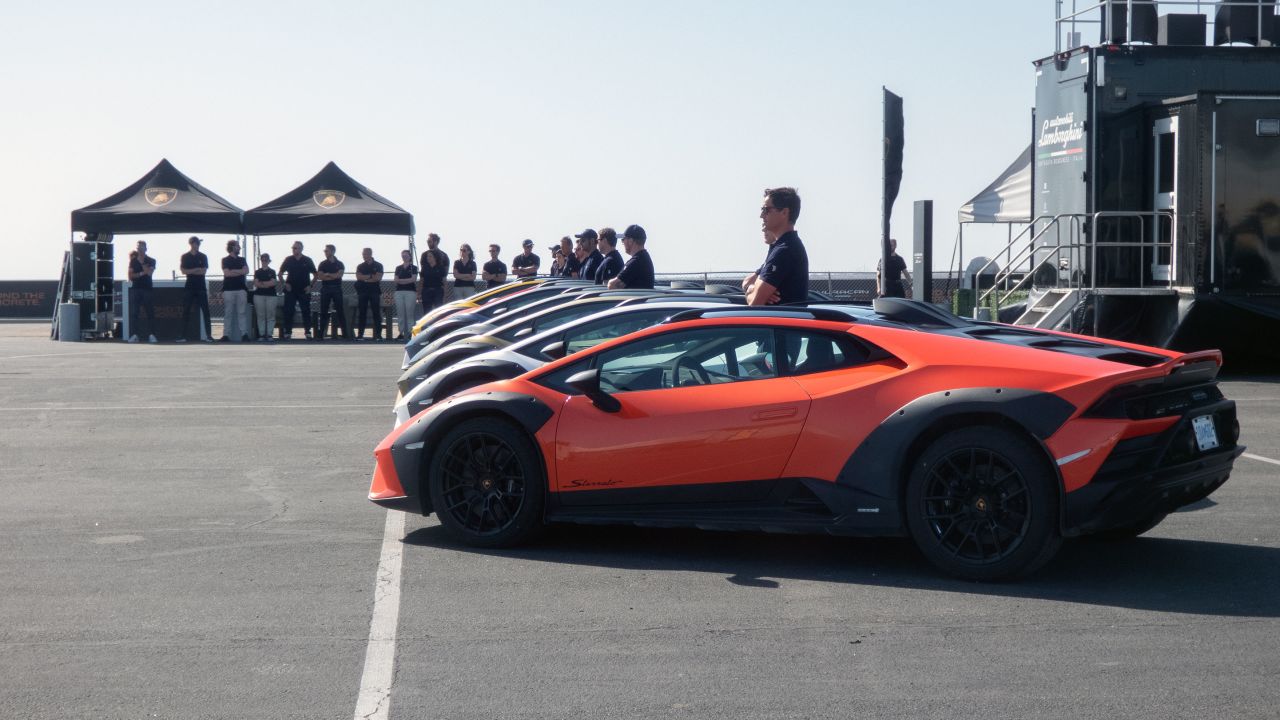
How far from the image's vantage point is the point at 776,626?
18.3ft

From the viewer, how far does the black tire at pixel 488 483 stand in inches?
276

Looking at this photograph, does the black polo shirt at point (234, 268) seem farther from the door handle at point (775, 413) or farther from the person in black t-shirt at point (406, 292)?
the door handle at point (775, 413)

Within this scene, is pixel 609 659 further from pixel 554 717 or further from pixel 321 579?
pixel 321 579

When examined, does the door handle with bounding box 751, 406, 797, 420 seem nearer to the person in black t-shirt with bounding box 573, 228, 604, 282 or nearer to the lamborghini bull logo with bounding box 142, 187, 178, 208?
the person in black t-shirt with bounding box 573, 228, 604, 282

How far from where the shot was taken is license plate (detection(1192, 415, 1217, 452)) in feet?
20.5

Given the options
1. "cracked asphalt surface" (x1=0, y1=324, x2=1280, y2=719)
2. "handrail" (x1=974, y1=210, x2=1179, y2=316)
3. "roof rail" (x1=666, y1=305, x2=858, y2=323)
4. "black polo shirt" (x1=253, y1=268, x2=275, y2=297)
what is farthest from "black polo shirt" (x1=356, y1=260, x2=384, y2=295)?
"roof rail" (x1=666, y1=305, x2=858, y2=323)

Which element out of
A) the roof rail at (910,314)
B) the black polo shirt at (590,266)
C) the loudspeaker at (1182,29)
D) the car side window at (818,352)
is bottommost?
the car side window at (818,352)

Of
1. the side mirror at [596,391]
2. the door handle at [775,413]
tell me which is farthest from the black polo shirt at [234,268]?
the door handle at [775,413]

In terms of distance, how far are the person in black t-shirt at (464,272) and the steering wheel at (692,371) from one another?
72.5 feet

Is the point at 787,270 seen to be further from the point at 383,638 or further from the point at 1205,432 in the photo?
the point at 383,638

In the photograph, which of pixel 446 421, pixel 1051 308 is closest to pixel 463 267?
pixel 1051 308

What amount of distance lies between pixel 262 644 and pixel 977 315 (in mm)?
13633

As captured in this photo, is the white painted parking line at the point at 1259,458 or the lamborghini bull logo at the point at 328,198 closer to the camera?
the white painted parking line at the point at 1259,458

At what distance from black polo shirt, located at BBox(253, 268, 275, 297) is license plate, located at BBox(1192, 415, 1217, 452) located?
2443 cm
